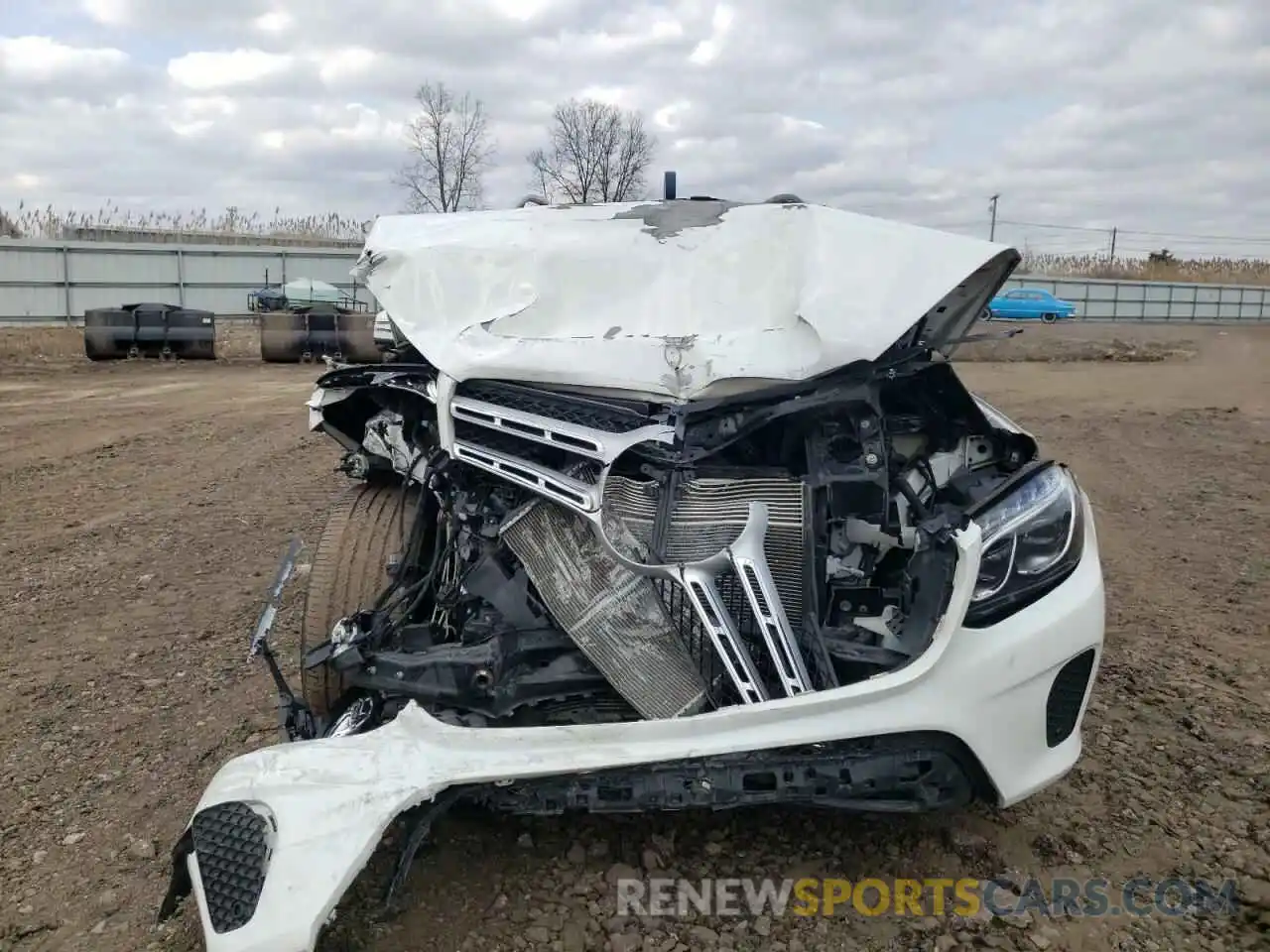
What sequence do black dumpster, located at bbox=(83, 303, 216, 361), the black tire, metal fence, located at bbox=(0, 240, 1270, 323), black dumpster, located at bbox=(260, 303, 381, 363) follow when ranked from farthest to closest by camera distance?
1. metal fence, located at bbox=(0, 240, 1270, 323)
2. black dumpster, located at bbox=(260, 303, 381, 363)
3. black dumpster, located at bbox=(83, 303, 216, 361)
4. the black tire

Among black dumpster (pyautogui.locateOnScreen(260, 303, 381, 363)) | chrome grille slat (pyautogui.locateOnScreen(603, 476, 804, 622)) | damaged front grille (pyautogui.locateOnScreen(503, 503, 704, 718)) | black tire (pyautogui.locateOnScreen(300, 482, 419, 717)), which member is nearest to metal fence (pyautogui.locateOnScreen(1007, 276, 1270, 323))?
black dumpster (pyautogui.locateOnScreen(260, 303, 381, 363))

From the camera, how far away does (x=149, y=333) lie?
56.3ft

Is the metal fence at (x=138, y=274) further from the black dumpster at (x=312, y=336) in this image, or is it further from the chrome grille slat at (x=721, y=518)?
the chrome grille slat at (x=721, y=518)

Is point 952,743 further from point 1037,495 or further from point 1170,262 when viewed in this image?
point 1170,262

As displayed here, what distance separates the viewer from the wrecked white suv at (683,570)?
213 cm

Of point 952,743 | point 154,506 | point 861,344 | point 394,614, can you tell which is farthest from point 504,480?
point 154,506

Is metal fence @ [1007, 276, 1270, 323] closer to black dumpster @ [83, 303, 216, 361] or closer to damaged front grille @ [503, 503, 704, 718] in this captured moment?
Result: black dumpster @ [83, 303, 216, 361]

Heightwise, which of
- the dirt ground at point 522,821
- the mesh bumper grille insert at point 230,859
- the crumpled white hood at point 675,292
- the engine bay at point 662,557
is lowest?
the dirt ground at point 522,821

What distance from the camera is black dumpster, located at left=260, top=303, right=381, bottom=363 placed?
Result: 17281 mm

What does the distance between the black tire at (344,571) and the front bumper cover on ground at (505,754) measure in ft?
2.36

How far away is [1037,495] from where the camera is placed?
2475mm

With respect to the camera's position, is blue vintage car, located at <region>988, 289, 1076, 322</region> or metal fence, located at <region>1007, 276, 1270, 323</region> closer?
blue vintage car, located at <region>988, 289, 1076, 322</region>

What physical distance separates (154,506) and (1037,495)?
571cm

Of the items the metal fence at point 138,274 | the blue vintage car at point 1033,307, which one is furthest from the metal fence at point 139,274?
the blue vintage car at point 1033,307
